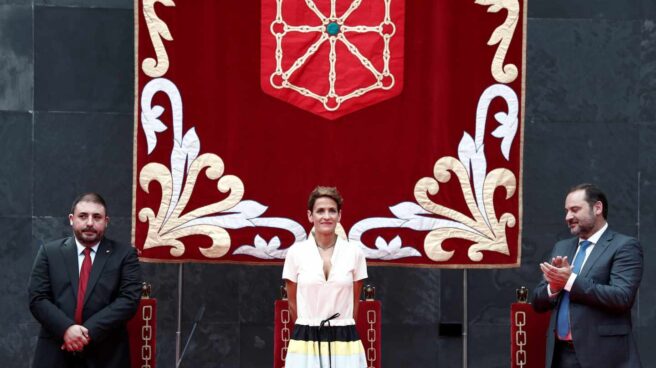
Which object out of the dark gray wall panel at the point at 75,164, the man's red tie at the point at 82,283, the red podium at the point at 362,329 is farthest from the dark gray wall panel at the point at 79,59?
the red podium at the point at 362,329

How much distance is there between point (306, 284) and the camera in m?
5.62

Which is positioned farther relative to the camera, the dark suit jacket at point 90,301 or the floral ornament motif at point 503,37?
the floral ornament motif at point 503,37

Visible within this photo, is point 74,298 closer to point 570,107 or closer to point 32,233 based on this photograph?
point 32,233

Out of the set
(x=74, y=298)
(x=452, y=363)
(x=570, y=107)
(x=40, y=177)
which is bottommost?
(x=452, y=363)

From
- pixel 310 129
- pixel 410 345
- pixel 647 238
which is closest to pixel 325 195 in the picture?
pixel 310 129

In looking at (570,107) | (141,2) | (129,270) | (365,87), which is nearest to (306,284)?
(129,270)

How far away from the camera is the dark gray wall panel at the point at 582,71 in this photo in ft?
25.7

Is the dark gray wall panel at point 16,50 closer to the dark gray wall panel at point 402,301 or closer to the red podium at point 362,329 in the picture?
the red podium at point 362,329

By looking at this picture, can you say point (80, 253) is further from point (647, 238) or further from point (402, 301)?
point (647, 238)

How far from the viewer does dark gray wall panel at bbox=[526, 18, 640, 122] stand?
782cm

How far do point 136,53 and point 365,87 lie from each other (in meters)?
1.51

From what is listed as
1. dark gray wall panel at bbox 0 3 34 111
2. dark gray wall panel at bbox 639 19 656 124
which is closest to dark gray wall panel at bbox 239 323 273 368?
dark gray wall panel at bbox 0 3 34 111

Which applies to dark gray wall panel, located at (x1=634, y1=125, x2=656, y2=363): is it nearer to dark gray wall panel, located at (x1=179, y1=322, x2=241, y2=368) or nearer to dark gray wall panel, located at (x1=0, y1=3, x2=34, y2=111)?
dark gray wall panel, located at (x1=179, y1=322, x2=241, y2=368)

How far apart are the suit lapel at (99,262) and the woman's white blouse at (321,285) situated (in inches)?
45.7
